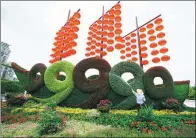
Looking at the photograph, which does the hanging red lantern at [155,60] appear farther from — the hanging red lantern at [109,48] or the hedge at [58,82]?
the hedge at [58,82]

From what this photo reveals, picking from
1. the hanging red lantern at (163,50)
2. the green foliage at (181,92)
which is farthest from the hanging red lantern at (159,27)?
the green foliage at (181,92)

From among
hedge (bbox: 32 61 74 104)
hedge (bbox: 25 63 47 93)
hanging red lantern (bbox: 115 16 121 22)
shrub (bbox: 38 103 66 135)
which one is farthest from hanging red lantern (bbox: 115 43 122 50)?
shrub (bbox: 38 103 66 135)

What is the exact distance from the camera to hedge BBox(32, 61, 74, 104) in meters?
12.2

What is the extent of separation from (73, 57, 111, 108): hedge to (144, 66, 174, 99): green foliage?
7.32 ft

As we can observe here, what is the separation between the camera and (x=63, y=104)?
12.3m

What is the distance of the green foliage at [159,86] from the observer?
12070 mm

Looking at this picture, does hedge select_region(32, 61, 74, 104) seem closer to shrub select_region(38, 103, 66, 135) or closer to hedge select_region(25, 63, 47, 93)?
hedge select_region(25, 63, 47, 93)

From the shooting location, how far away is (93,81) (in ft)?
39.7

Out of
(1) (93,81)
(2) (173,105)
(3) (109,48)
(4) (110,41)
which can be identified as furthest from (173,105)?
(4) (110,41)

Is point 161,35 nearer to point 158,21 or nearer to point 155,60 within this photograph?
point 158,21

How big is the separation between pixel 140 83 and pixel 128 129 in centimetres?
486

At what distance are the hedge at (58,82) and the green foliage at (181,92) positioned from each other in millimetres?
5874

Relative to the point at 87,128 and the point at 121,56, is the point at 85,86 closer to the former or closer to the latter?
the point at 121,56

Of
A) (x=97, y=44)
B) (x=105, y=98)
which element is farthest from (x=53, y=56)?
(x=105, y=98)
